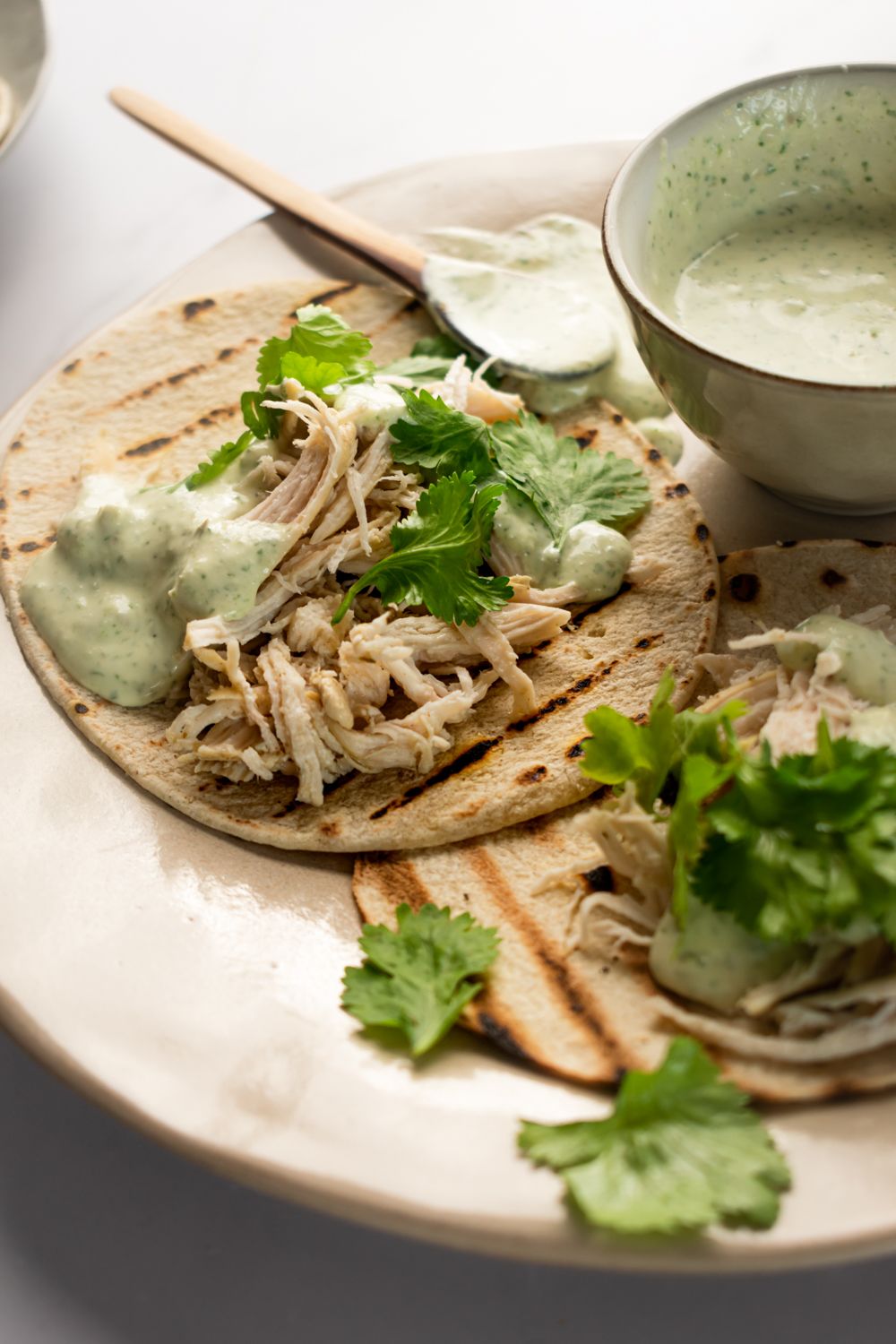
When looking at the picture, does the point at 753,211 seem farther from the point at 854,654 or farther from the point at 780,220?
the point at 854,654

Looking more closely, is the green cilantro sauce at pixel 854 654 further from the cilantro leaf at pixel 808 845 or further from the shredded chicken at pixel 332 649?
the shredded chicken at pixel 332 649

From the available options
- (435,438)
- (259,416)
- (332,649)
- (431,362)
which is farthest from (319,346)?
(332,649)

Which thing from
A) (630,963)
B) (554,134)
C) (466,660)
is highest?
(554,134)

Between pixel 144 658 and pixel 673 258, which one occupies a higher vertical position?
pixel 673 258

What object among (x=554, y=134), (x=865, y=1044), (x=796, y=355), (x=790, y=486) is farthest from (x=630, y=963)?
(x=554, y=134)

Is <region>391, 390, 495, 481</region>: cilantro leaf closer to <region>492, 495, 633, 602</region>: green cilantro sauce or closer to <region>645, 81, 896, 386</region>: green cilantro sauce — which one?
<region>492, 495, 633, 602</region>: green cilantro sauce

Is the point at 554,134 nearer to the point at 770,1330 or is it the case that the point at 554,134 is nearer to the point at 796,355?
the point at 796,355
